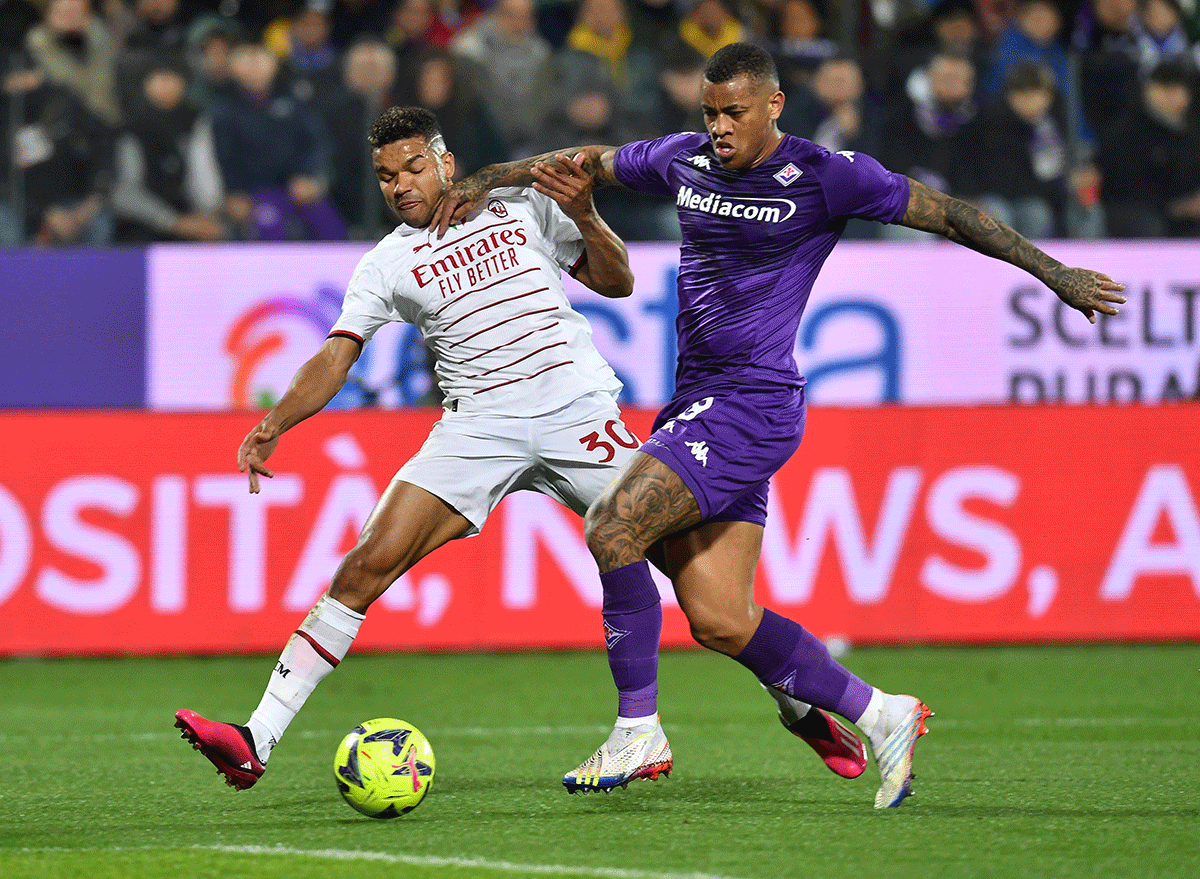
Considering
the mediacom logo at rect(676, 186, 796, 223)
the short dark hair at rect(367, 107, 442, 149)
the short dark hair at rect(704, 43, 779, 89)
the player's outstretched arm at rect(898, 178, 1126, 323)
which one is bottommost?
the player's outstretched arm at rect(898, 178, 1126, 323)

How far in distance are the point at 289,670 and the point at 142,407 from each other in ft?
21.4

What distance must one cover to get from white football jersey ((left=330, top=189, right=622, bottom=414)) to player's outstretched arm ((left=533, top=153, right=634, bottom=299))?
153mm

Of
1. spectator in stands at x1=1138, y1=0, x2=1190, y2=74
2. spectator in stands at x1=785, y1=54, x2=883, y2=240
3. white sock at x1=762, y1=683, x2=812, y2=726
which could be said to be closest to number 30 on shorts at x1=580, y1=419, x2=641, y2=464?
white sock at x1=762, y1=683, x2=812, y2=726

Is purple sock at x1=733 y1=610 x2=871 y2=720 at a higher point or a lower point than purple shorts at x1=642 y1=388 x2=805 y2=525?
lower

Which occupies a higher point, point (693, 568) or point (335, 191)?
point (335, 191)

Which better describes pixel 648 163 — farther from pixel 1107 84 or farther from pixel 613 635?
pixel 1107 84

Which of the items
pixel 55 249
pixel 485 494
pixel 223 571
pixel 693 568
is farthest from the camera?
pixel 55 249

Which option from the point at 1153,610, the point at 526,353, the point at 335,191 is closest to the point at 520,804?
the point at 526,353

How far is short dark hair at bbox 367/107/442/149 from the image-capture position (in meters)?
5.36

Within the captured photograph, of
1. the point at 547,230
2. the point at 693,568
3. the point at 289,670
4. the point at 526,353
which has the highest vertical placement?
the point at 547,230

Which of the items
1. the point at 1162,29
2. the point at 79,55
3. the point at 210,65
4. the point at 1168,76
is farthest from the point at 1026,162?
the point at 79,55

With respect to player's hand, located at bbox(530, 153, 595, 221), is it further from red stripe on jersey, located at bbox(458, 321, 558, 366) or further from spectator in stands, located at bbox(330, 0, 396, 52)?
spectator in stands, located at bbox(330, 0, 396, 52)

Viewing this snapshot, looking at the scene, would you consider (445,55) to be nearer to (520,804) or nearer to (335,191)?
(335,191)

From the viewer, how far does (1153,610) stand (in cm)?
944
